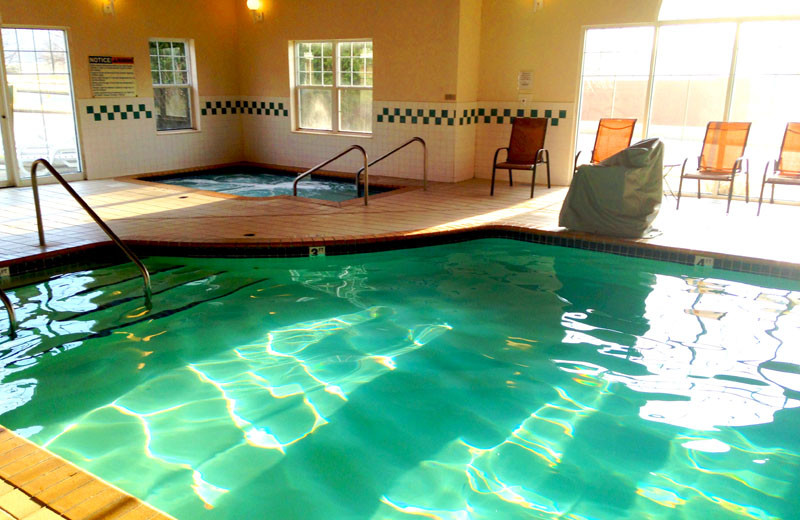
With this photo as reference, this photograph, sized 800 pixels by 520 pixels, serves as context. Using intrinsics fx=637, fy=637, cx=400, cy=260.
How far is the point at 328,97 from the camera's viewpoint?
9148 mm

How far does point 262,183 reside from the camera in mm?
8469

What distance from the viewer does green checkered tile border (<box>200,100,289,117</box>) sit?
372 inches

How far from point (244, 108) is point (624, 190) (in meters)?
6.55

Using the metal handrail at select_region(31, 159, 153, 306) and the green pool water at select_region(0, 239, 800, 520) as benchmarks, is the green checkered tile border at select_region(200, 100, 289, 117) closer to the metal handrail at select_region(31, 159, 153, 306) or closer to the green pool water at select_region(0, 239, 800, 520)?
the metal handrail at select_region(31, 159, 153, 306)

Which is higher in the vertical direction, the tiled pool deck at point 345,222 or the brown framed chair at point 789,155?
the brown framed chair at point 789,155

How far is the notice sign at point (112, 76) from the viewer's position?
26.3ft

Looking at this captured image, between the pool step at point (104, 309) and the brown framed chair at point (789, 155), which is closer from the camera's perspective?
the pool step at point (104, 309)

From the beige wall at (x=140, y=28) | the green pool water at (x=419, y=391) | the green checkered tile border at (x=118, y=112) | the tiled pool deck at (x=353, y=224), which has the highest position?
the beige wall at (x=140, y=28)

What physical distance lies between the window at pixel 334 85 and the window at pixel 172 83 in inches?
62.1

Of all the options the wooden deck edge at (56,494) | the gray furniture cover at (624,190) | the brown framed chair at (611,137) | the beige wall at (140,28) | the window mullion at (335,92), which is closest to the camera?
the wooden deck edge at (56,494)

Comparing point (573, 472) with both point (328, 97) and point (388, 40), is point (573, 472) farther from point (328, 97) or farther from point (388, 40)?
point (328, 97)

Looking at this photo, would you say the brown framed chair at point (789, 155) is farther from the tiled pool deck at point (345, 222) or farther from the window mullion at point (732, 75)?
the window mullion at point (732, 75)

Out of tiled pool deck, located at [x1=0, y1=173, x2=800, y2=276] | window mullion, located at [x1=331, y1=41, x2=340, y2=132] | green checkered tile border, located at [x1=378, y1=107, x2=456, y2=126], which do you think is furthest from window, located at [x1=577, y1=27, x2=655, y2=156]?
window mullion, located at [x1=331, y1=41, x2=340, y2=132]

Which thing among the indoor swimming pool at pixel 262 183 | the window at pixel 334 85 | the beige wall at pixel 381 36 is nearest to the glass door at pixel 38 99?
the indoor swimming pool at pixel 262 183
